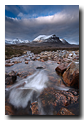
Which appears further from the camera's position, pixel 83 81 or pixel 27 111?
pixel 27 111

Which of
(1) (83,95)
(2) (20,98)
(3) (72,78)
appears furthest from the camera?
(3) (72,78)

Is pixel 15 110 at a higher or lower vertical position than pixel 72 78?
lower

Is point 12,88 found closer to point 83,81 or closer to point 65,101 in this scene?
point 65,101

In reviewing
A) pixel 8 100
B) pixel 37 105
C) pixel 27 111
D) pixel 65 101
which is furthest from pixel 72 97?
pixel 8 100

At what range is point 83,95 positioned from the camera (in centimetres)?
125

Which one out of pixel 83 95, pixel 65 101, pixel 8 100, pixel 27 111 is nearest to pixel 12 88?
pixel 8 100

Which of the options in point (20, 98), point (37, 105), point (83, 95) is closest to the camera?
point (83, 95)

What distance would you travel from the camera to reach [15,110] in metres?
1.59

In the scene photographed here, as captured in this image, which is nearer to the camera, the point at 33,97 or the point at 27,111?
the point at 27,111

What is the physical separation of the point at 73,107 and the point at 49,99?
695 mm
